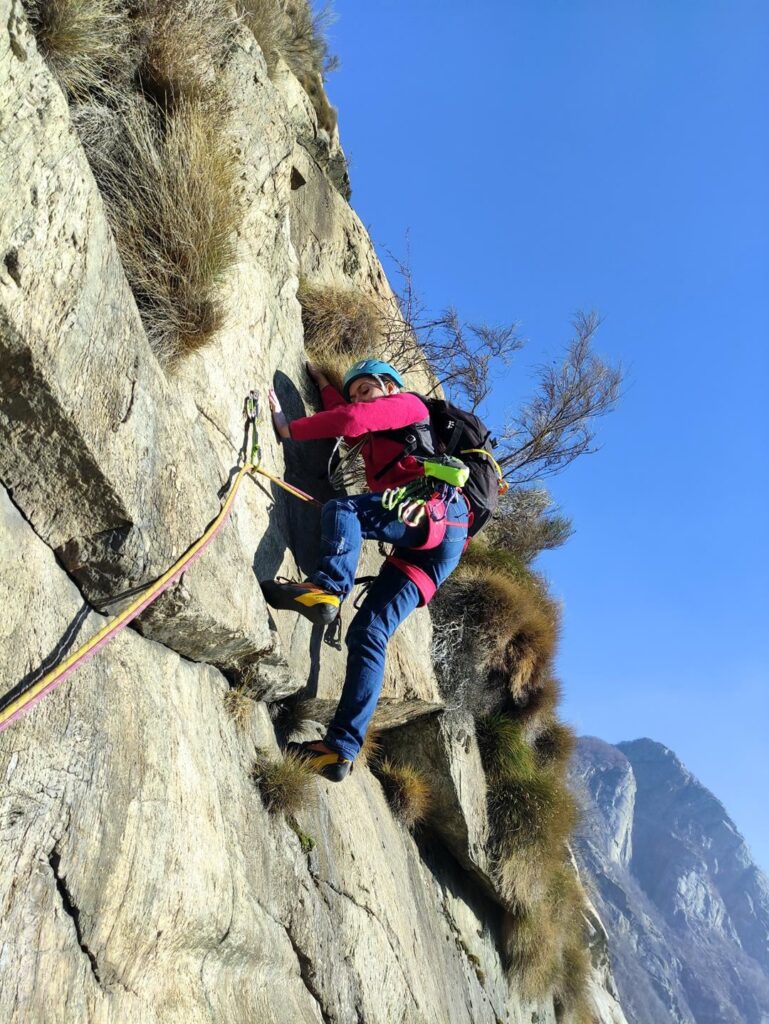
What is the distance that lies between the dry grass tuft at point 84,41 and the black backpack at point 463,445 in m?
2.81

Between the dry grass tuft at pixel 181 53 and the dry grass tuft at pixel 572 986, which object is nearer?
the dry grass tuft at pixel 181 53

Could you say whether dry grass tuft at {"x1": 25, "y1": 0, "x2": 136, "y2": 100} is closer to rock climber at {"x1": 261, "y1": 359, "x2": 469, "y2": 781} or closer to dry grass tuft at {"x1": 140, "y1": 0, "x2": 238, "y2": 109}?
dry grass tuft at {"x1": 140, "y1": 0, "x2": 238, "y2": 109}

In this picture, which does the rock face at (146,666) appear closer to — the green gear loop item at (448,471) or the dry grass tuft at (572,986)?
the green gear loop item at (448,471)

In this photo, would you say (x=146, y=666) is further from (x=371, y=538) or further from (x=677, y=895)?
(x=677, y=895)

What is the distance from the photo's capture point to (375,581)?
5270 mm

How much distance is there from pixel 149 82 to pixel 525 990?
8963 millimetres

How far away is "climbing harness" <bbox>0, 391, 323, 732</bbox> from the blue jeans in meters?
0.43

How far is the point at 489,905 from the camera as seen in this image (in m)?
7.45

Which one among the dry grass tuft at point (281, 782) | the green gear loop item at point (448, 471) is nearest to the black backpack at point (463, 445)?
the green gear loop item at point (448, 471)

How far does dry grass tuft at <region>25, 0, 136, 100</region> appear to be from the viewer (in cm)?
346

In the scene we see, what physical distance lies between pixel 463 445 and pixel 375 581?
51.1 inches

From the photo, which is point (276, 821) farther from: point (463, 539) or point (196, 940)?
point (463, 539)

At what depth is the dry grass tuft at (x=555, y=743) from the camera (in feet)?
27.8

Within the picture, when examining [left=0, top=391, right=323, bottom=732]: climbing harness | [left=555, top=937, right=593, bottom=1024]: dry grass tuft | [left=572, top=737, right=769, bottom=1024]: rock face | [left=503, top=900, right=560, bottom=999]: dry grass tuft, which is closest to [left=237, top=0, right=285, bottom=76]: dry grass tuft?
[left=0, top=391, right=323, bottom=732]: climbing harness
